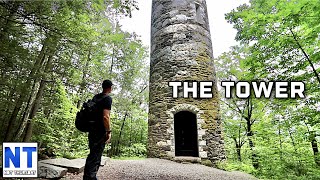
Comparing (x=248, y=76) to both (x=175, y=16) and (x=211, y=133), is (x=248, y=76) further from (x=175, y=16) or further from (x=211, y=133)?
(x=175, y=16)

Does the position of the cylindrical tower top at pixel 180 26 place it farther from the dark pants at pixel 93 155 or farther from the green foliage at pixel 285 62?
the dark pants at pixel 93 155

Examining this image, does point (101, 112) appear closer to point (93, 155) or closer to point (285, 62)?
point (93, 155)

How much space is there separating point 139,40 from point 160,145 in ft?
18.2

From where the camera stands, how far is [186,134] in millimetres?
7656

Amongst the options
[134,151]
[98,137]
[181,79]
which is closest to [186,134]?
[181,79]

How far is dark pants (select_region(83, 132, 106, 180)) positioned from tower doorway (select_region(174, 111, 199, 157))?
4.71 m

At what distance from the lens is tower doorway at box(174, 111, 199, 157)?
7137 millimetres

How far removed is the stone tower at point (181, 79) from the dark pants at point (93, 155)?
162 inches

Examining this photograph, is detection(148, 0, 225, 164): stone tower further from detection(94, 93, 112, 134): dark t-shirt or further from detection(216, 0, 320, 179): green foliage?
detection(94, 93, 112, 134): dark t-shirt

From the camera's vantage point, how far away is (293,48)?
15.6 feet

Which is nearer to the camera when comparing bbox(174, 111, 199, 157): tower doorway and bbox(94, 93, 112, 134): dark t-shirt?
bbox(94, 93, 112, 134): dark t-shirt

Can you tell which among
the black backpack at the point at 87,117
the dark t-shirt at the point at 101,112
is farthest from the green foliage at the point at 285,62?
the black backpack at the point at 87,117

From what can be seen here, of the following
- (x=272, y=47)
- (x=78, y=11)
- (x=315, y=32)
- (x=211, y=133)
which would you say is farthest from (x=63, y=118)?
(x=315, y=32)

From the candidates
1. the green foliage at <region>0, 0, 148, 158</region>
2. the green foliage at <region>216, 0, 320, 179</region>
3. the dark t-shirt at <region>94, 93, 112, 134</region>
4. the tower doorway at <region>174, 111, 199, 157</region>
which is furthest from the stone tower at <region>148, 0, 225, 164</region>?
the dark t-shirt at <region>94, 93, 112, 134</region>
